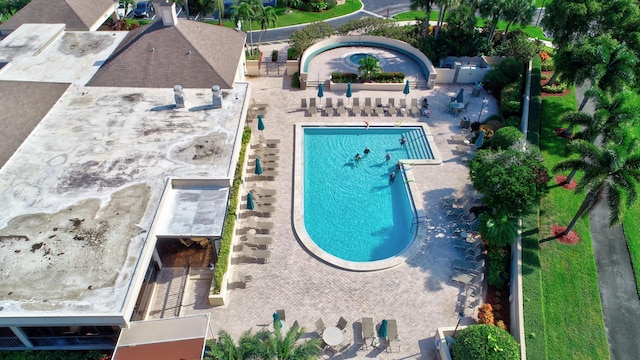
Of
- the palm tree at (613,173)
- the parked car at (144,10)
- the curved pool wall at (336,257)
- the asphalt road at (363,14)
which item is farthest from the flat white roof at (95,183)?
the parked car at (144,10)

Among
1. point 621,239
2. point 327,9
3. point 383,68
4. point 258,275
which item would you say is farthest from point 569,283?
point 327,9

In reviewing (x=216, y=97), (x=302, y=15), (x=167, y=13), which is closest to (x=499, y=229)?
(x=216, y=97)

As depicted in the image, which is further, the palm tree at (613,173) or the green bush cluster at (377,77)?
the green bush cluster at (377,77)

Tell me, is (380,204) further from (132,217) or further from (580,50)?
(580,50)

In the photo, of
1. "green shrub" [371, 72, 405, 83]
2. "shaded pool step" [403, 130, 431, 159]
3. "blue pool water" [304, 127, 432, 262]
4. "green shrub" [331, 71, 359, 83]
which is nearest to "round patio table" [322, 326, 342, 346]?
"blue pool water" [304, 127, 432, 262]

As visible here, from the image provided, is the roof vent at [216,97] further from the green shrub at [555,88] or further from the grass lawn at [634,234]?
the green shrub at [555,88]

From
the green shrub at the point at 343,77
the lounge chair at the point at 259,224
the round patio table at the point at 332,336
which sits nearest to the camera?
the round patio table at the point at 332,336

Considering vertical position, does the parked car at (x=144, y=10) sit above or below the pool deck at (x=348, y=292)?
above
